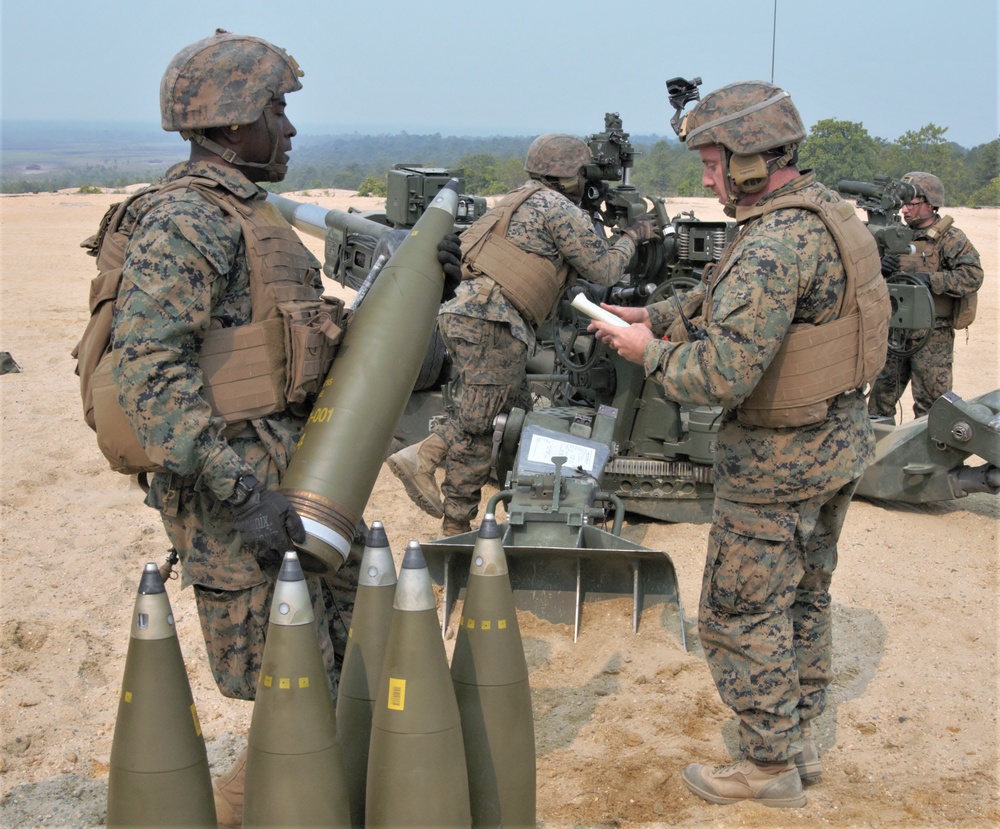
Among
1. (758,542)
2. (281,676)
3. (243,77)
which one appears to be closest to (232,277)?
(243,77)

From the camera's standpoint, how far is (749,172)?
3.47 meters

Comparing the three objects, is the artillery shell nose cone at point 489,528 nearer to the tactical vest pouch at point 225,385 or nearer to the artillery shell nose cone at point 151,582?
the tactical vest pouch at point 225,385

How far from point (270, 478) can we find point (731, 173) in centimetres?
175

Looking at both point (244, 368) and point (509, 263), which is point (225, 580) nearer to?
point (244, 368)

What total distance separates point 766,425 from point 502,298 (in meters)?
2.82

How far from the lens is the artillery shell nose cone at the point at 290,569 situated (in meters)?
2.85

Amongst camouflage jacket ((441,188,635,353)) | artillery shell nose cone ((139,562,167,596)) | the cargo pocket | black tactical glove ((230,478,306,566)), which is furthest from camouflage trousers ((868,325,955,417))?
artillery shell nose cone ((139,562,167,596))

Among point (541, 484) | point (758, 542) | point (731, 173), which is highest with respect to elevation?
point (731, 173)

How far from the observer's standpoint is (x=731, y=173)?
11.6ft

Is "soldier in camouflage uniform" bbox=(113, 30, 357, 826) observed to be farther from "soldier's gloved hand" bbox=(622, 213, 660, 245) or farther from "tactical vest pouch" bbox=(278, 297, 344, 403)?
"soldier's gloved hand" bbox=(622, 213, 660, 245)

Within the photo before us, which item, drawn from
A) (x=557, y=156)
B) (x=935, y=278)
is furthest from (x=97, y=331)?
(x=935, y=278)

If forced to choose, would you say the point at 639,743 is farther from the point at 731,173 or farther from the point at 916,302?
the point at 916,302

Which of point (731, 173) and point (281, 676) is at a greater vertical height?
point (731, 173)

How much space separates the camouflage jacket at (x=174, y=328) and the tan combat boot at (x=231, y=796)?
1.02 meters
